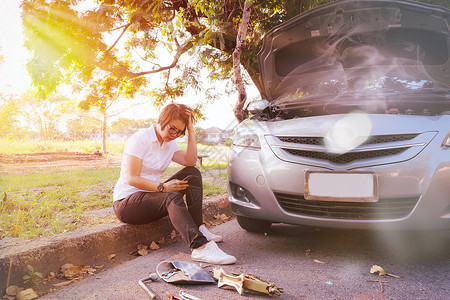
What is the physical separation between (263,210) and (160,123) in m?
1.16

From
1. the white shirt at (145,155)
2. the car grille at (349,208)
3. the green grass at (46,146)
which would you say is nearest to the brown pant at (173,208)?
the white shirt at (145,155)

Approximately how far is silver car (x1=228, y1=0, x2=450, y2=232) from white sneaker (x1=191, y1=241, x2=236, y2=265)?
0.41m

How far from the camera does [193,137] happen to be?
3.37 meters

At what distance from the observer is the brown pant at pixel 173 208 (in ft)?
8.23

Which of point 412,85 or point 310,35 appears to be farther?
point 310,35

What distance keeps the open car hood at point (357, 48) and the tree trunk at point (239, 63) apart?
7.82 ft

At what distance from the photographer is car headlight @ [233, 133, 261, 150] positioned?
2.77 m

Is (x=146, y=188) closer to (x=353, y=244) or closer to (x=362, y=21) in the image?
(x=353, y=244)

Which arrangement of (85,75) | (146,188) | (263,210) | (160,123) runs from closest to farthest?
1. (263,210)
2. (146,188)
3. (160,123)
4. (85,75)

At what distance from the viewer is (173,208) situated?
2.62m

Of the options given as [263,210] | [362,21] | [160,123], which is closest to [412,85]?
[362,21]

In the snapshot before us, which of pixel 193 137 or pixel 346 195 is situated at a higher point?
pixel 193 137

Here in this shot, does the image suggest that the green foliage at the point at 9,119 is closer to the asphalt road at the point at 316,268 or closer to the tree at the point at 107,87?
the tree at the point at 107,87

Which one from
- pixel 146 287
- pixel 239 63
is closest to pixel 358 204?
pixel 146 287
